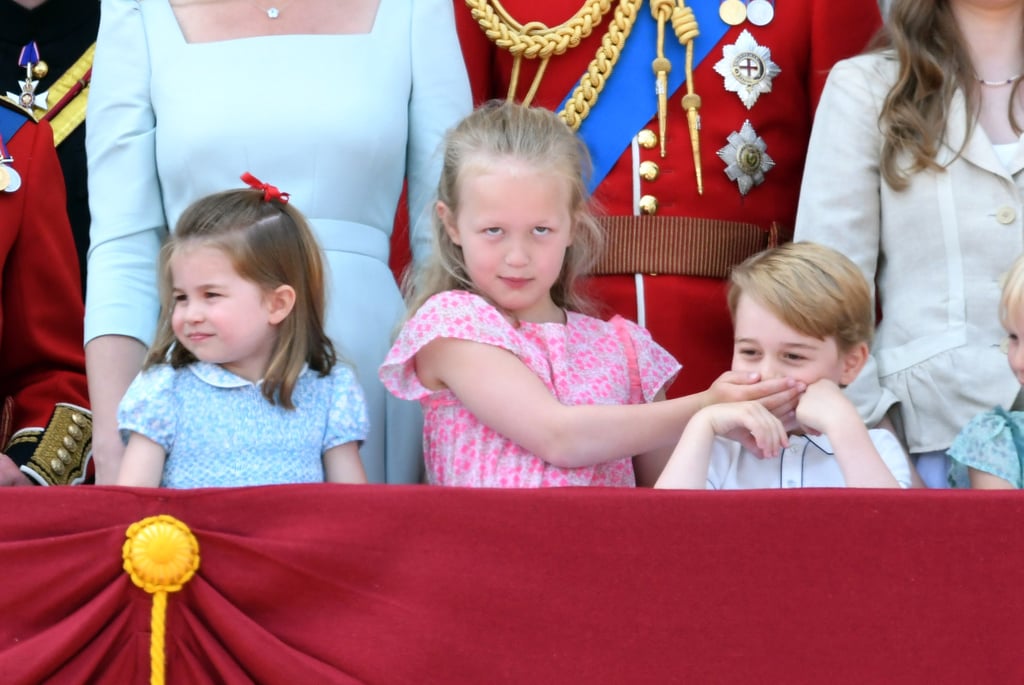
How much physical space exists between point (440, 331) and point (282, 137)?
41 centimetres

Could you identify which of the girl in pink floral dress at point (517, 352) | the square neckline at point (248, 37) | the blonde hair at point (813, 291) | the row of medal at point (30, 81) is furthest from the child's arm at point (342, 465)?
the row of medal at point (30, 81)

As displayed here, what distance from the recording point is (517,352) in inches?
88.0

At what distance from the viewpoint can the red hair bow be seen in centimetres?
220

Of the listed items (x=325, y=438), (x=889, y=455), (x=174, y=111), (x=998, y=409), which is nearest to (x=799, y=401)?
(x=889, y=455)

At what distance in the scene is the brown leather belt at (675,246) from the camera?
2570mm

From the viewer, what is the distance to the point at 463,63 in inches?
99.5

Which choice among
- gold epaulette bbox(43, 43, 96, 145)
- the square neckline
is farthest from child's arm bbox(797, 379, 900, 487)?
gold epaulette bbox(43, 43, 96, 145)

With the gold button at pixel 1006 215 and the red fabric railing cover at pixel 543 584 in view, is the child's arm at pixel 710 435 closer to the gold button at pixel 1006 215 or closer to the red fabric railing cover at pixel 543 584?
the red fabric railing cover at pixel 543 584

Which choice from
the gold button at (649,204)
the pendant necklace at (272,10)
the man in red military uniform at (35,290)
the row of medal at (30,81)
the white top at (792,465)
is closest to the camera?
the white top at (792,465)

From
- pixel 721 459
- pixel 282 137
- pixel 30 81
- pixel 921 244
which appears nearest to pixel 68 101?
pixel 30 81

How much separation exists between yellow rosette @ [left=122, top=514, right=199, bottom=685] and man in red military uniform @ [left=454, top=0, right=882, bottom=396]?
103 centimetres

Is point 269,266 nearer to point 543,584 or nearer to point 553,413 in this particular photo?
point 553,413

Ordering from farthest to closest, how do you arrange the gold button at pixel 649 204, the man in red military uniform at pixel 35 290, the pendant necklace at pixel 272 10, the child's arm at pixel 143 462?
the man in red military uniform at pixel 35 290
the gold button at pixel 649 204
the pendant necklace at pixel 272 10
the child's arm at pixel 143 462

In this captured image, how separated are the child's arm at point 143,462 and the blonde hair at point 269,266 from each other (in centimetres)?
11
